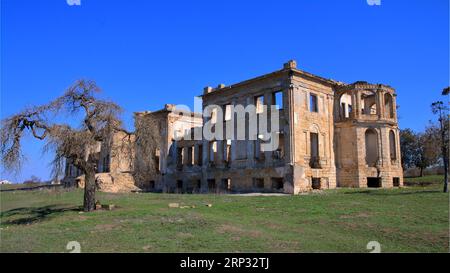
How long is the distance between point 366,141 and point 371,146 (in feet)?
1.95

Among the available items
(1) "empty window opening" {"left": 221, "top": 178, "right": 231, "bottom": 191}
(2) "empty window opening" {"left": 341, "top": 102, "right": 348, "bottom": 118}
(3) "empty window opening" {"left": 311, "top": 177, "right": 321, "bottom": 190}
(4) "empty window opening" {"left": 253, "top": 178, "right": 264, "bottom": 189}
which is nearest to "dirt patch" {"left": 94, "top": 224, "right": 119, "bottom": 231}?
(4) "empty window opening" {"left": 253, "top": 178, "right": 264, "bottom": 189}

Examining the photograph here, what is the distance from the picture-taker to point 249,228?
1355 cm

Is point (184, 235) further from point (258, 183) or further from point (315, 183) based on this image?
point (315, 183)

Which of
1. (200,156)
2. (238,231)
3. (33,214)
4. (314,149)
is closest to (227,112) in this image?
(200,156)

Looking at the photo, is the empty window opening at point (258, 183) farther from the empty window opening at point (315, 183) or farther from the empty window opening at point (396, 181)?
the empty window opening at point (396, 181)

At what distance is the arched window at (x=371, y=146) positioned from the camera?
31406mm

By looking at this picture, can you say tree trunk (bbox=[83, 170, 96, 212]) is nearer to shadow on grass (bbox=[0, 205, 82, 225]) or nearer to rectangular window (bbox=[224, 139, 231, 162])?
shadow on grass (bbox=[0, 205, 82, 225])

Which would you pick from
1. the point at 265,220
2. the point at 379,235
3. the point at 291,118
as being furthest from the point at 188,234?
the point at 291,118

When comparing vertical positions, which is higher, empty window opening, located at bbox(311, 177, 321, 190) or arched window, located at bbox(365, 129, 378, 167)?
arched window, located at bbox(365, 129, 378, 167)

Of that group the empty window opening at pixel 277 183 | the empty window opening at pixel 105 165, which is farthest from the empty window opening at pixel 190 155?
the empty window opening at pixel 277 183

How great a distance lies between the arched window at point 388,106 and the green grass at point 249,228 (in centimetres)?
1360

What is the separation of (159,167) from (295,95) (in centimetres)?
1815

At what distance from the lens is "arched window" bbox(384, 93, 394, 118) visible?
32553mm
